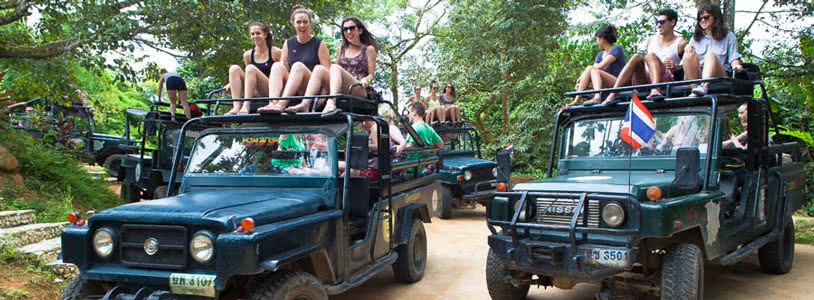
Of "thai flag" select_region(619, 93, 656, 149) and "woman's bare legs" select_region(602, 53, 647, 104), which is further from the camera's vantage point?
"woman's bare legs" select_region(602, 53, 647, 104)

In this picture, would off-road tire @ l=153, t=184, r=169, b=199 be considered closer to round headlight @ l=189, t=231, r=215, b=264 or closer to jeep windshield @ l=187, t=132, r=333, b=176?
jeep windshield @ l=187, t=132, r=333, b=176

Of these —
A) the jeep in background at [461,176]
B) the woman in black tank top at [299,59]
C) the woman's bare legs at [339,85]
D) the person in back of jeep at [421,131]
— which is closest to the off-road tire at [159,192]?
the person in back of jeep at [421,131]

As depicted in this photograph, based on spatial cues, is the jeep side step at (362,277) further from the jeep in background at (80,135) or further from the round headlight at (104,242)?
the jeep in background at (80,135)

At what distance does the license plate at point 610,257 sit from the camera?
4398mm

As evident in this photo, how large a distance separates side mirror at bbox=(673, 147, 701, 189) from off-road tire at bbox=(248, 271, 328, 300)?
2.87m

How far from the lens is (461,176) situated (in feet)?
38.8

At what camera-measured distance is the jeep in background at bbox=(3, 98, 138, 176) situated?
1430 centimetres

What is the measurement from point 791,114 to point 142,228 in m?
14.7

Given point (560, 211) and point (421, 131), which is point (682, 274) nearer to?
point (560, 211)

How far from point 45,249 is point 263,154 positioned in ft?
10.2

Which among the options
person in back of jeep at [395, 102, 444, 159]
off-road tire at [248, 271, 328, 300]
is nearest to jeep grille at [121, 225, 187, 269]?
off-road tire at [248, 271, 328, 300]

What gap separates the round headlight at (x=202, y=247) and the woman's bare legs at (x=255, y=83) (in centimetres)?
224

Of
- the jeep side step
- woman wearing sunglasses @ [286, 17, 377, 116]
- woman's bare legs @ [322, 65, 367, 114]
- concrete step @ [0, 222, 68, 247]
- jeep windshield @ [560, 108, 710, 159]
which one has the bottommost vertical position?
the jeep side step

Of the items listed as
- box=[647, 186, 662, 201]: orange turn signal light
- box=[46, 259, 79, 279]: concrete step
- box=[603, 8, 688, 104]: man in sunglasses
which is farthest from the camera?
box=[603, 8, 688, 104]: man in sunglasses
